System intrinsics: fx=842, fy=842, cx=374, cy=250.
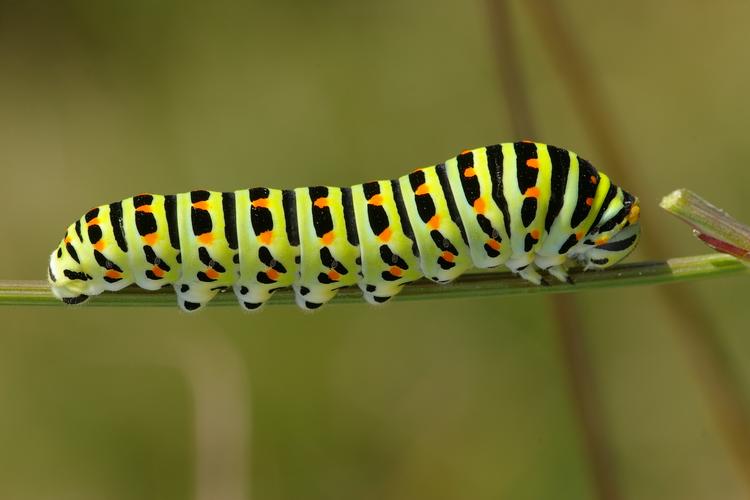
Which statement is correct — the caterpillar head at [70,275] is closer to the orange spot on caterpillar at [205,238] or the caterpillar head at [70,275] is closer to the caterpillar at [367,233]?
the caterpillar at [367,233]

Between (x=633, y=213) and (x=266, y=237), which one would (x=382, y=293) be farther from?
(x=633, y=213)

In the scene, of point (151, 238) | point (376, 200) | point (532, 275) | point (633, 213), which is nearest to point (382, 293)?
point (376, 200)

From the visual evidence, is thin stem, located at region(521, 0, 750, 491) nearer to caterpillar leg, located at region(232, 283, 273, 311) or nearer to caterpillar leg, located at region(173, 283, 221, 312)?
caterpillar leg, located at region(232, 283, 273, 311)

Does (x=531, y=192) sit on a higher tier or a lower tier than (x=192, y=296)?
higher

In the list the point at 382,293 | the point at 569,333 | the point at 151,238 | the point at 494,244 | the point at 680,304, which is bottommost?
the point at 569,333

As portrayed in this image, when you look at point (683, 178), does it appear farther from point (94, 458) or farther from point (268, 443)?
point (94, 458)

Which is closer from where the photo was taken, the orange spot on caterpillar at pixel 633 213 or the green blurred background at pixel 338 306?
the orange spot on caterpillar at pixel 633 213

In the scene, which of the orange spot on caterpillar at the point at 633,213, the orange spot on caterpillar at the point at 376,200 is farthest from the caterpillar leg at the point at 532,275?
the orange spot on caterpillar at the point at 376,200
